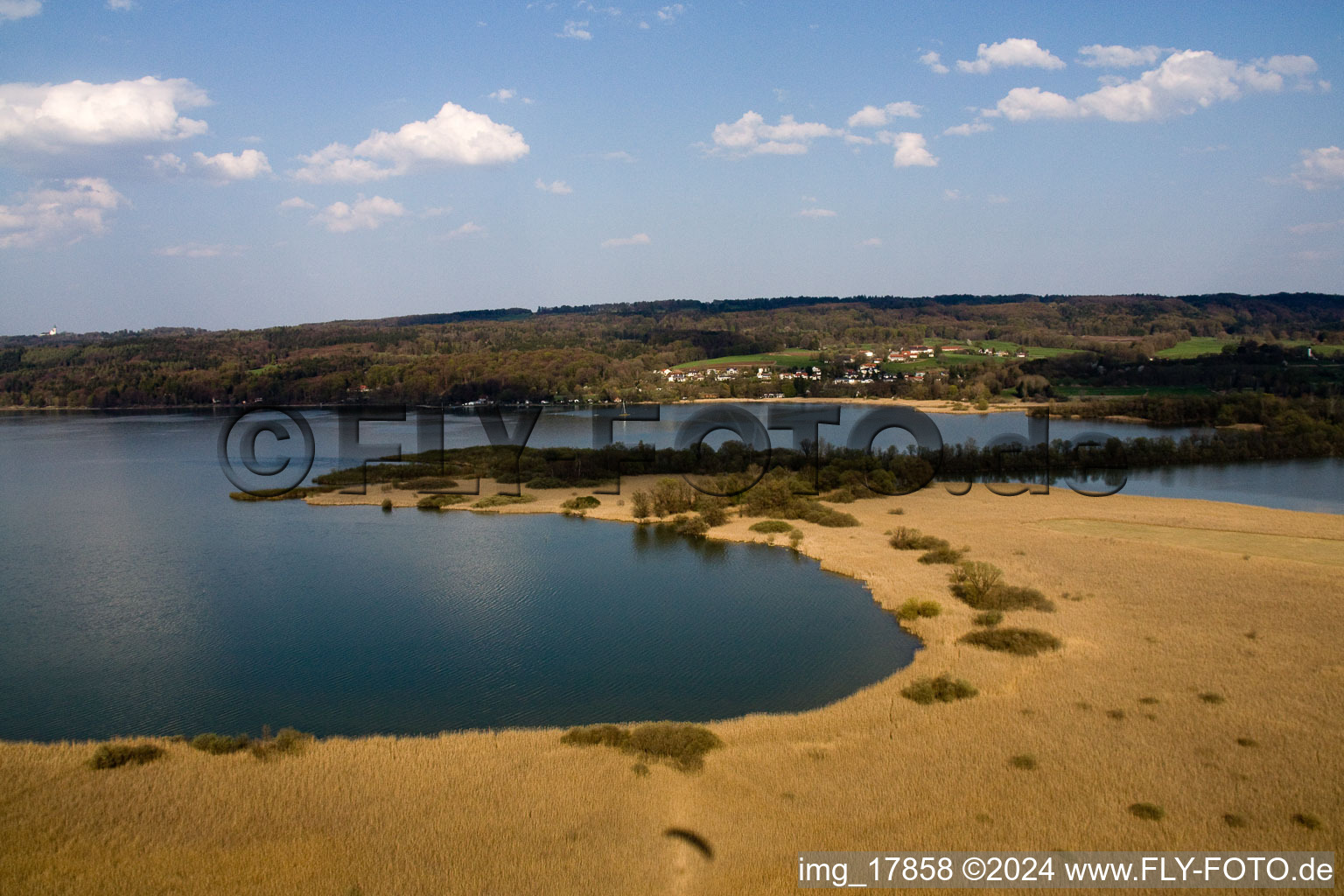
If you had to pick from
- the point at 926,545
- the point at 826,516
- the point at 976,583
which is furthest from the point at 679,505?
the point at 976,583

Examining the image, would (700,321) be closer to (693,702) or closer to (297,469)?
(297,469)

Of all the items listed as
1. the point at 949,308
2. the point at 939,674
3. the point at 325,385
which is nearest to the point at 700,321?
the point at 949,308

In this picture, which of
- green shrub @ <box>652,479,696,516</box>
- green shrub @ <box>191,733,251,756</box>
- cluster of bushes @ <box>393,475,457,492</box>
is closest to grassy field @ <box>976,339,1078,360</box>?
green shrub @ <box>652,479,696,516</box>

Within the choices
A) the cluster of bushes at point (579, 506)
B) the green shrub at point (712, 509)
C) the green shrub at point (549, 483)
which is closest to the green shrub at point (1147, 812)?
the green shrub at point (712, 509)

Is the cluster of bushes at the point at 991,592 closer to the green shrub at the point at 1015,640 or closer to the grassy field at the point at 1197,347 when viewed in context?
the green shrub at the point at 1015,640

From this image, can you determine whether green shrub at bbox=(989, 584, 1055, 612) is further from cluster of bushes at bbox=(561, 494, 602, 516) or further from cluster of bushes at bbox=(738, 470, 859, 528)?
cluster of bushes at bbox=(561, 494, 602, 516)
